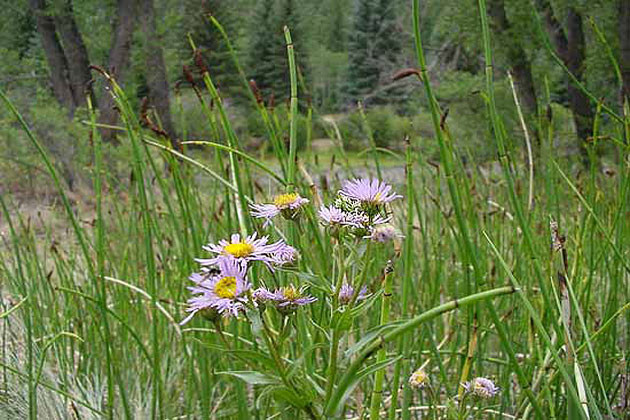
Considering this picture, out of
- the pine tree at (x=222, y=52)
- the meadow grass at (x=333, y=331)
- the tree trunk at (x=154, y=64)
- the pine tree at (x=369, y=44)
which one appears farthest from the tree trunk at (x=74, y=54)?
the pine tree at (x=369, y=44)

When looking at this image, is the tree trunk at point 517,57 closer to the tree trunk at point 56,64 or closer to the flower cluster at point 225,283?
the flower cluster at point 225,283

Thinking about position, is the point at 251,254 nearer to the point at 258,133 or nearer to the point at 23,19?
the point at 23,19

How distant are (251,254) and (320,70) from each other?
12.1 meters

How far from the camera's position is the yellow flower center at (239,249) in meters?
0.36

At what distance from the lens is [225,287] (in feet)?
1.14

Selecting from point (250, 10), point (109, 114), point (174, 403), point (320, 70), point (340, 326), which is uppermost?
point (250, 10)

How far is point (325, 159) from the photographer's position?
7328 millimetres

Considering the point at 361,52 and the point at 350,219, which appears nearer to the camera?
the point at 350,219

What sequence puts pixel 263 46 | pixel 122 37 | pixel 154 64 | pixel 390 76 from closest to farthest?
pixel 390 76 → pixel 122 37 → pixel 154 64 → pixel 263 46

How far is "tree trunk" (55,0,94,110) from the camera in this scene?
4.25 meters

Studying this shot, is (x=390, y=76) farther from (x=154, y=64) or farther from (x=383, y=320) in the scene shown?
(x=154, y=64)

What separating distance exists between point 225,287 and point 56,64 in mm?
4571

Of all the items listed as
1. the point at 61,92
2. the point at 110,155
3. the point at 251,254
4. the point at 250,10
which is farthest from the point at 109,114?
the point at 250,10

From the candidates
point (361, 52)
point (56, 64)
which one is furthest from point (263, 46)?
point (56, 64)
